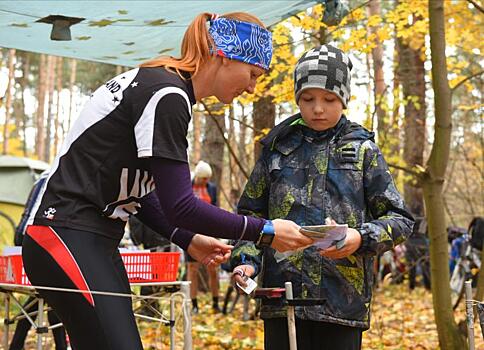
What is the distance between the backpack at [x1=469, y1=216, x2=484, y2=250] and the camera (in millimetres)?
10680

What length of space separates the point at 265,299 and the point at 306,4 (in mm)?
2660

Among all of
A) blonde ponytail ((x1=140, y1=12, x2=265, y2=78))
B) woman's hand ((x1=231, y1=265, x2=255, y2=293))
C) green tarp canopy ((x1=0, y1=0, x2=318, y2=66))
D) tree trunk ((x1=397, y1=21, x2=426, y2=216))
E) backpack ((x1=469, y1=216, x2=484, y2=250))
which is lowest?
woman's hand ((x1=231, y1=265, x2=255, y2=293))

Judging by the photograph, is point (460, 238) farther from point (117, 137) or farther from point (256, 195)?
→ point (117, 137)

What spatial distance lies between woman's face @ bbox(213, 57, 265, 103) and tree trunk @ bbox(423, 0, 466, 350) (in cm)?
316

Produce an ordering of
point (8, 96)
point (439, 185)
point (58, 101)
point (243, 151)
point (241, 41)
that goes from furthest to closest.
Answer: point (58, 101) < point (8, 96) < point (243, 151) < point (439, 185) < point (241, 41)

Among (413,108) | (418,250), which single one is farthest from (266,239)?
(413,108)

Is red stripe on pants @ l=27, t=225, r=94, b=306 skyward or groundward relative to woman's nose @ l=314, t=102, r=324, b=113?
groundward

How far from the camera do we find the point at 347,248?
269cm

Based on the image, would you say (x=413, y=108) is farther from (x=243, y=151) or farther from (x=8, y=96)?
(x=8, y=96)

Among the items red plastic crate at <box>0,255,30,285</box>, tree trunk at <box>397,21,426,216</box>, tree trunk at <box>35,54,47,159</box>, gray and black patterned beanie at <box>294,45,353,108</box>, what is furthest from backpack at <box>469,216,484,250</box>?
tree trunk at <box>35,54,47,159</box>

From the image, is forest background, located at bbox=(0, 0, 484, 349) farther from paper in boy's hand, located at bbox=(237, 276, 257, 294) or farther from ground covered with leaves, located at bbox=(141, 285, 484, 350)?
ground covered with leaves, located at bbox=(141, 285, 484, 350)

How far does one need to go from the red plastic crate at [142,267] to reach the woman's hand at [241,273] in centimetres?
133

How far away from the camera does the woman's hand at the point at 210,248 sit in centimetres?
284

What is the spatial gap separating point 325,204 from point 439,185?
275 centimetres
